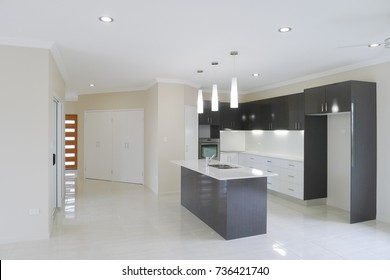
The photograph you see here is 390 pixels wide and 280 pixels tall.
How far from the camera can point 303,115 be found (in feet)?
17.9

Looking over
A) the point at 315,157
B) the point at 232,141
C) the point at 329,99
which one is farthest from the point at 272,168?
the point at 329,99

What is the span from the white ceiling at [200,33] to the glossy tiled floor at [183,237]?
8.50 ft

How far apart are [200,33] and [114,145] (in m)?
5.28

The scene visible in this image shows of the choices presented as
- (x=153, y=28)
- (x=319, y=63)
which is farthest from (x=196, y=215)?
(x=319, y=63)

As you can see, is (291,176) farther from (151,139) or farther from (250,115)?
(151,139)

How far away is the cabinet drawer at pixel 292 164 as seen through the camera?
536 centimetres

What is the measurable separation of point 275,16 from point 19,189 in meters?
3.71

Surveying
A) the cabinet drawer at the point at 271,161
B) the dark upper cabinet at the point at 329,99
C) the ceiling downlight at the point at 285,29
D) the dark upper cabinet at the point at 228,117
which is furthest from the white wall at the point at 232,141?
the ceiling downlight at the point at 285,29

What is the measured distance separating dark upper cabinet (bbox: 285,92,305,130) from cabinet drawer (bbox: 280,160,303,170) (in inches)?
27.5

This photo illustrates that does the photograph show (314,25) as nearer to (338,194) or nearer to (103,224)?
(338,194)

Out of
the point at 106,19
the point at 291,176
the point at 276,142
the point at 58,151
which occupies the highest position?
the point at 106,19

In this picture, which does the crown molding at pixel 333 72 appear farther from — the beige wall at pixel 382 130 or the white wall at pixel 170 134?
the white wall at pixel 170 134

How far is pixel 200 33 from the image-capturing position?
3330 mm
